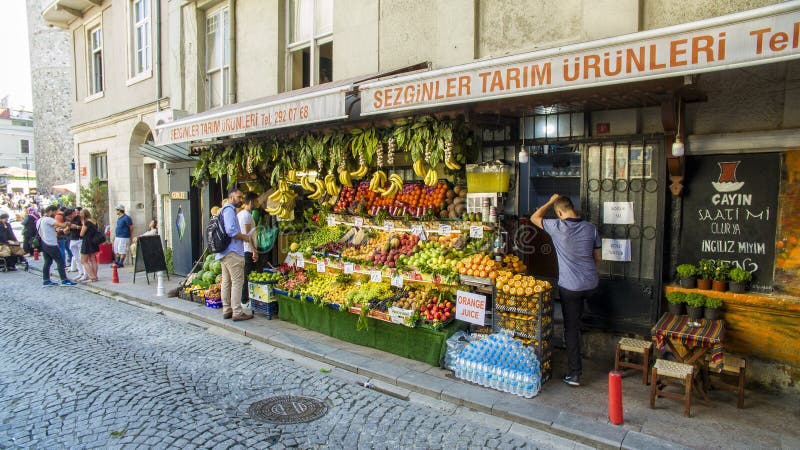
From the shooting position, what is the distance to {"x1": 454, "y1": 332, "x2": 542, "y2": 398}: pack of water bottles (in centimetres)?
560

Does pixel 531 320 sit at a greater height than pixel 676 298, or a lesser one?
lesser

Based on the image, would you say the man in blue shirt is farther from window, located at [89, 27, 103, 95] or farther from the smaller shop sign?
window, located at [89, 27, 103, 95]

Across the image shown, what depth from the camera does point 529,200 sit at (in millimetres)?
7602

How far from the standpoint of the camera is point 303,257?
880cm

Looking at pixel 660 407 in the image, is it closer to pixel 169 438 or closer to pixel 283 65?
pixel 169 438

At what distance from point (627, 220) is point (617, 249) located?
400 mm

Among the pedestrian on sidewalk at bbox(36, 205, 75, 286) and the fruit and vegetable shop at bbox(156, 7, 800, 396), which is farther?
the pedestrian on sidewalk at bbox(36, 205, 75, 286)

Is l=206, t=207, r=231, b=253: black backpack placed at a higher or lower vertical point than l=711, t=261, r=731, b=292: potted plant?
higher

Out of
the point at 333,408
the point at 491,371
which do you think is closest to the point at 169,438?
the point at 333,408

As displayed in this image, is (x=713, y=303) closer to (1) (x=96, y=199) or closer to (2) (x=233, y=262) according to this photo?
(2) (x=233, y=262)

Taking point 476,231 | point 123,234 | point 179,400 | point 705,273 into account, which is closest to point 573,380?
point 705,273

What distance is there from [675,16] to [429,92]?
2974mm

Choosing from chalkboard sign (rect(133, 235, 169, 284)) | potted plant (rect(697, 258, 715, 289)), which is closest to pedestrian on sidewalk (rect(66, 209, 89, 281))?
chalkboard sign (rect(133, 235, 169, 284))

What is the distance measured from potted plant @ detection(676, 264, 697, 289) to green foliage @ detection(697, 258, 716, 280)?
0.20ft
